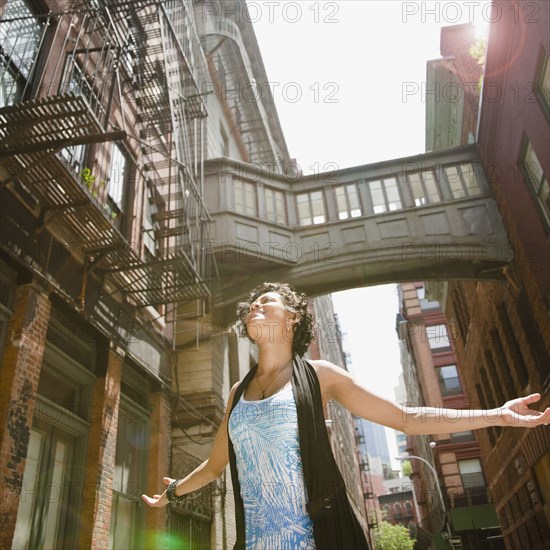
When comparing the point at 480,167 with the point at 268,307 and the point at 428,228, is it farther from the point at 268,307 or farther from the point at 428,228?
the point at 268,307

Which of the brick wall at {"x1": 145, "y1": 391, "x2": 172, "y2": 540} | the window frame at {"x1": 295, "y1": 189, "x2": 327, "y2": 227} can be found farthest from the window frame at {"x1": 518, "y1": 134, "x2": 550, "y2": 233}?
the brick wall at {"x1": 145, "y1": 391, "x2": 172, "y2": 540}

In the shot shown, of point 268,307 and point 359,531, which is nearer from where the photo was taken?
point 359,531

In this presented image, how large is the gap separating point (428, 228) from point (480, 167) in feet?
10.6

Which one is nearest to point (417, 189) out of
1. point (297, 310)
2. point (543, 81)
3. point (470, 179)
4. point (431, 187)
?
point (431, 187)

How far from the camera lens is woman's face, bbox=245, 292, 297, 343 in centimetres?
253

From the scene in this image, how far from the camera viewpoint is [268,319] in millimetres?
2549

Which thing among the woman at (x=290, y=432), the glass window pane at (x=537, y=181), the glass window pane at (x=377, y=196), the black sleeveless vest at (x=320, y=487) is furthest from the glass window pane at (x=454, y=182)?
the black sleeveless vest at (x=320, y=487)

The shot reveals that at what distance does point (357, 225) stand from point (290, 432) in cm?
1468

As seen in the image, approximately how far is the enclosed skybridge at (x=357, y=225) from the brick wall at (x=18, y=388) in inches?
313

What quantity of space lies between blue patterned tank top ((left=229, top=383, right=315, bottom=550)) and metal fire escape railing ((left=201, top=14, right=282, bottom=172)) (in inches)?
791

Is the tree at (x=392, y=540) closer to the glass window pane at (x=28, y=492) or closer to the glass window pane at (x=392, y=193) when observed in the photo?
the glass window pane at (x=392, y=193)

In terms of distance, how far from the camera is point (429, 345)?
1812 inches

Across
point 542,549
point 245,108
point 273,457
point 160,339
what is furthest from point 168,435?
point 245,108

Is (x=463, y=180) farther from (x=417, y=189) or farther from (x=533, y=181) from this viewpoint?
(x=533, y=181)
